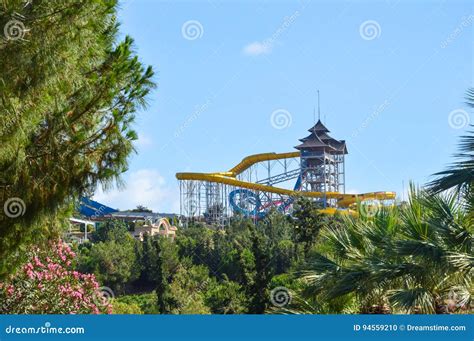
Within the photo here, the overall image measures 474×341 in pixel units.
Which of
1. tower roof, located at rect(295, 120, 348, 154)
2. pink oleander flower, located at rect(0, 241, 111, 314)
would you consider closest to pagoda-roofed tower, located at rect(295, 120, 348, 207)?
tower roof, located at rect(295, 120, 348, 154)

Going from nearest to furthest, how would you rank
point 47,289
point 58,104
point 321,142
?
point 58,104
point 47,289
point 321,142

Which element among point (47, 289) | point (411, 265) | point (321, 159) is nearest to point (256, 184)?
point (321, 159)

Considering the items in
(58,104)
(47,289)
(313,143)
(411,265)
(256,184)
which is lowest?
(47,289)

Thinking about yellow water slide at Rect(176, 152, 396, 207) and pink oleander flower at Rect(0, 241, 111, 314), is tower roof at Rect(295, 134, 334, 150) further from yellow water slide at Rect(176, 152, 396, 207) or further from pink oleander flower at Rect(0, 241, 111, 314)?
pink oleander flower at Rect(0, 241, 111, 314)

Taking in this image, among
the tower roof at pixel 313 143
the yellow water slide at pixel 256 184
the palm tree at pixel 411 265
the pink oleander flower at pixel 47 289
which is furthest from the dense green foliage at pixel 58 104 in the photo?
the tower roof at pixel 313 143

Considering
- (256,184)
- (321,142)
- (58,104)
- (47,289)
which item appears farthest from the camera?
(321,142)

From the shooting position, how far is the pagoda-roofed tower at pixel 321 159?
56.1 meters

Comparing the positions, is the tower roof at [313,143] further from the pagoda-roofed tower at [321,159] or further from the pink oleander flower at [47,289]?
the pink oleander flower at [47,289]

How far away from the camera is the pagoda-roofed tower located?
5612 centimetres

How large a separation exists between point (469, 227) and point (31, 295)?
6.15 metres

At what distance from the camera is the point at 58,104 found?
8000mm

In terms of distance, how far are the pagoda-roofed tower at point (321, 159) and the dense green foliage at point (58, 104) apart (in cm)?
4606

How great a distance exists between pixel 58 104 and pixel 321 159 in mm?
48739

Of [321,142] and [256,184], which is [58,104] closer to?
[256,184]
